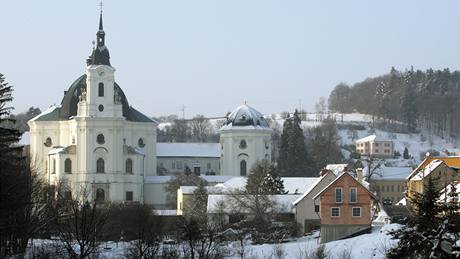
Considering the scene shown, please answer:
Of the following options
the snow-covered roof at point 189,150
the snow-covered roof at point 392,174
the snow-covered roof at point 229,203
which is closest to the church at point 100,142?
the snow-covered roof at point 189,150

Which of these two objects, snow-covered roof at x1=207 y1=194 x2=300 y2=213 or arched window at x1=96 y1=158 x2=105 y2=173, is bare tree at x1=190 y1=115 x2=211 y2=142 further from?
snow-covered roof at x1=207 y1=194 x2=300 y2=213

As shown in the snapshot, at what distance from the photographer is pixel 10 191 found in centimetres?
4247

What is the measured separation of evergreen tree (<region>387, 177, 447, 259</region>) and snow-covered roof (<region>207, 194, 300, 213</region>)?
40221mm

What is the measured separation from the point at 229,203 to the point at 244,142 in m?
44.2

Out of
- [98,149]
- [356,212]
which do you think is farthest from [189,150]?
[356,212]

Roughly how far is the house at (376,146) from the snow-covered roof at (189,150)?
5520 cm

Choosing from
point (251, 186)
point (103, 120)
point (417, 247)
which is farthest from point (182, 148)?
point (417, 247)

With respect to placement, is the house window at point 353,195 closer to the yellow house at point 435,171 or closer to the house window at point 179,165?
the yellow house at point 435,171

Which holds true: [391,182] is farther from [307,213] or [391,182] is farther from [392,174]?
[307,213]

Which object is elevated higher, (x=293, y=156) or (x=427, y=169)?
(x=293, y=156)

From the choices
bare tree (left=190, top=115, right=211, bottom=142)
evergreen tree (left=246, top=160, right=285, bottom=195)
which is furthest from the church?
bare tree (left=190, top=115, right=211, bottom=142)

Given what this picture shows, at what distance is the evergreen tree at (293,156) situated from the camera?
124012mm

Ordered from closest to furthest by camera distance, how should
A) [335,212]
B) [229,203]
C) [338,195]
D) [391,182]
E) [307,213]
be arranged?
[335,212]
[338,195]
[307,213]
[229,203]
[391,182]

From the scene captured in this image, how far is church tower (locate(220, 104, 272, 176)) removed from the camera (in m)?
118
